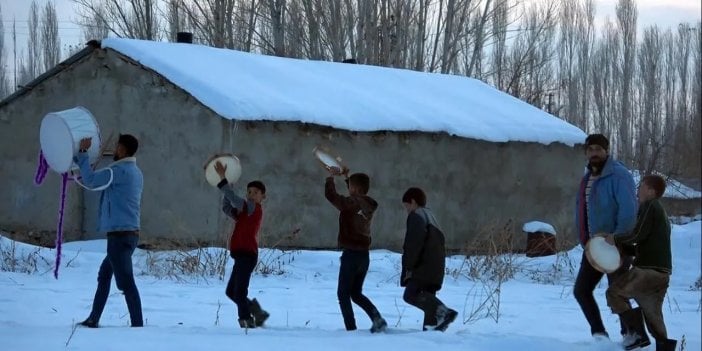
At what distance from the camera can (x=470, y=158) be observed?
2084 cm

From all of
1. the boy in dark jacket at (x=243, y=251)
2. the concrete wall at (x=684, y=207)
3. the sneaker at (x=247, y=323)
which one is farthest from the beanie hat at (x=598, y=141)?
the concrete wall at (x=684, y=207)

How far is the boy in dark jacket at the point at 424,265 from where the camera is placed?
27.9 feet

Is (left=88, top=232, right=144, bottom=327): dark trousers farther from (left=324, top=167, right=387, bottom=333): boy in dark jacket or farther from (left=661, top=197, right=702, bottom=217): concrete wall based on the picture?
(left=661, top=197, right=702, bottom=217): concrete wall

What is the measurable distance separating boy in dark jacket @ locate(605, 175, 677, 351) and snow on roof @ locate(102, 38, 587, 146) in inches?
399

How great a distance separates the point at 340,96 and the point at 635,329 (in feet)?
42.5

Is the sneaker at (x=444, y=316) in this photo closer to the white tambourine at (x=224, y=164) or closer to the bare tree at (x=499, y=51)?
the white tambourine at (x=224, y=164)

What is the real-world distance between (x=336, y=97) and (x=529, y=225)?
14.0 feet

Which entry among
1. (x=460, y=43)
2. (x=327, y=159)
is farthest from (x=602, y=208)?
(x=460, y=43)

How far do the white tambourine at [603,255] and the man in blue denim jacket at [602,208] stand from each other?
235mm

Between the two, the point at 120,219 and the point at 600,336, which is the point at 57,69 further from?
the point at 600,336

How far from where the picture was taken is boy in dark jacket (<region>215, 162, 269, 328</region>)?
8664mm

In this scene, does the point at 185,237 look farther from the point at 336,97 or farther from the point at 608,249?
the point at 608,249

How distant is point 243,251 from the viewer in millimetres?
8703

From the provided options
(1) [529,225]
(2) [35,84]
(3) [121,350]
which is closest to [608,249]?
(3) [121,350]
